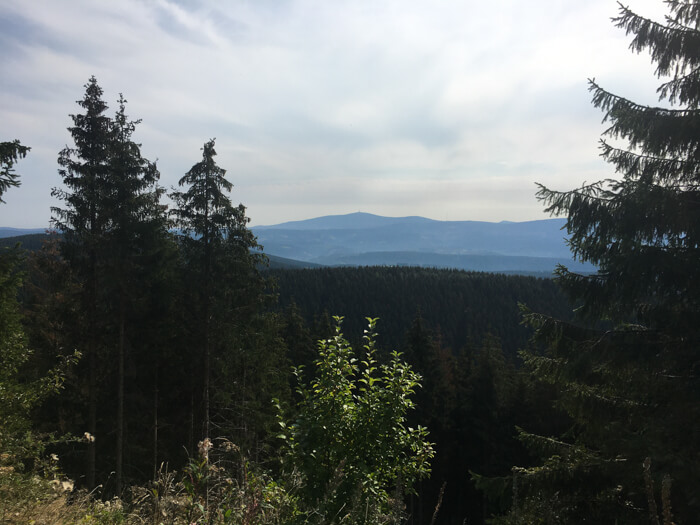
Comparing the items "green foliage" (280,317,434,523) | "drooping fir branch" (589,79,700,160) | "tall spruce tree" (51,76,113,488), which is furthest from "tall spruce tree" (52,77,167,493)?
"drooping fir branch" (589,79,700,160)

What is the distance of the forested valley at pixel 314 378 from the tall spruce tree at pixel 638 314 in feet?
0.10

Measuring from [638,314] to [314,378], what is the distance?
6745 mm

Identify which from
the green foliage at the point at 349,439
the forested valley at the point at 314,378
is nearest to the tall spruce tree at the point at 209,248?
the forested valley at the point at 314,378

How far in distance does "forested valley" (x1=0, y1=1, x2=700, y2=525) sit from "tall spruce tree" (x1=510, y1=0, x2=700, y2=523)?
0.10 feet

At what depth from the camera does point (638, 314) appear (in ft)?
19.9

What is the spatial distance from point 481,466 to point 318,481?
79.0 ft

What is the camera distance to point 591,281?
6.04 m

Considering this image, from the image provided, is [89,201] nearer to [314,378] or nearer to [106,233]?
[106,233]

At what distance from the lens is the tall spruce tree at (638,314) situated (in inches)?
208

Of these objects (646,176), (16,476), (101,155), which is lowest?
(16,476)

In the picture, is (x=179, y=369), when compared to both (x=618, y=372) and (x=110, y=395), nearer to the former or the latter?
(x=110, y=395)

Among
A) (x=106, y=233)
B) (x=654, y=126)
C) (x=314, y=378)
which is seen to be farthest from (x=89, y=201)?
(x=654, y=126)

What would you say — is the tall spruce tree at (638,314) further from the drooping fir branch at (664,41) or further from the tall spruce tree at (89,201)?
the tall spruce tree at (89,201)

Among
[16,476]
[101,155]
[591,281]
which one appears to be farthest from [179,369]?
[591,281]
